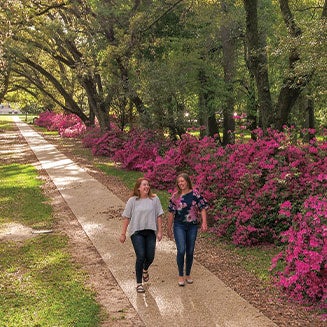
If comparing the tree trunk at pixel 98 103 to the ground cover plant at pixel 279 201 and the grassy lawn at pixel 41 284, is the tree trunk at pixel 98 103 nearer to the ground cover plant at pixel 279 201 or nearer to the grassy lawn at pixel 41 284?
the ground cover plant at pixel 279 201

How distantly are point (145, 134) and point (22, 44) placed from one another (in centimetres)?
1307

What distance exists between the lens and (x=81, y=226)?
9945mm

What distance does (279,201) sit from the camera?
865 cm

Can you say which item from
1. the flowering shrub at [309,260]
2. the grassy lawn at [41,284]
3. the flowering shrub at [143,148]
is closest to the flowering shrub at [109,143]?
the flowering shrub at [143,148]

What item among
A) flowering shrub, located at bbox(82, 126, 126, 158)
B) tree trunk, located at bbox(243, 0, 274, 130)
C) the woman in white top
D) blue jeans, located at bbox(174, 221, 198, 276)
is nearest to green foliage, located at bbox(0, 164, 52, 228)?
the woman in white top

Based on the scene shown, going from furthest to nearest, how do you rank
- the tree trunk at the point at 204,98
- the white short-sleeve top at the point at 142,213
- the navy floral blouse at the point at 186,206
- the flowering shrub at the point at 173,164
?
the tree trunk at the point at 204,98
the flowering shrub at the point at 173,164
the navy floral blouse at the point at 186,206
the white short-sleeve top at the point at 142,213

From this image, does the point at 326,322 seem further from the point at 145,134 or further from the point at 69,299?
the point at 145,134

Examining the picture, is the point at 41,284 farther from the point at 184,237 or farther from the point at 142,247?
the point at 184,237

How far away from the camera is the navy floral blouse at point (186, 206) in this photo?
6.23 meters

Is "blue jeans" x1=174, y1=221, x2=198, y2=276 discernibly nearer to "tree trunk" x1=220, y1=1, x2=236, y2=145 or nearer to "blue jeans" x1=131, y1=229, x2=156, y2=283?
"blue jeans" x1=131, y1=229, x2=156, y2=283

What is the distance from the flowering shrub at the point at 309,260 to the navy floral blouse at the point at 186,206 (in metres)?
1.40

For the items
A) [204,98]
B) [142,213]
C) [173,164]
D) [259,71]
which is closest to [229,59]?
[204,98]

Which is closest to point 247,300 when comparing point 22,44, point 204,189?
point 204,189

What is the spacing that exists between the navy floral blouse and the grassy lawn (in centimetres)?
164
